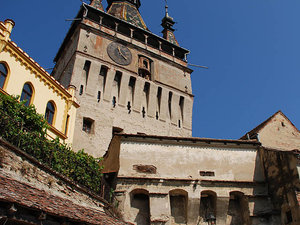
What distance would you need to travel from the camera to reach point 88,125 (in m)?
24.5

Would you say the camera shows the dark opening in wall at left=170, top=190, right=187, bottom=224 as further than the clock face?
No

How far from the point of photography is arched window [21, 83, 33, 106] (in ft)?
53.1

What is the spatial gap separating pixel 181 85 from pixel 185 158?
16.0 meters

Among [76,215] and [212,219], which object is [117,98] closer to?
[212,219]

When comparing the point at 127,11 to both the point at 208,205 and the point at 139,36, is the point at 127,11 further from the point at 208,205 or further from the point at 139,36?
the point at 208,205

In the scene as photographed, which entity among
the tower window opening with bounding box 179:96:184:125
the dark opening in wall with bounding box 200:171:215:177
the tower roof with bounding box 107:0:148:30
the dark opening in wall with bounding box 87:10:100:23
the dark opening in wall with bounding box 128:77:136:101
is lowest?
the dark opening in wall with bounding box 200:171:215:177

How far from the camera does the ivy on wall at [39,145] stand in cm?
1122

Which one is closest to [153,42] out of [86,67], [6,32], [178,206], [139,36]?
[139,36]

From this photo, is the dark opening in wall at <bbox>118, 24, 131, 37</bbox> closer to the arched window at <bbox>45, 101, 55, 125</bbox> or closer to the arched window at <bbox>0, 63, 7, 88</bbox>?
the arched window at <bbox>45, 101, 55, 125</bbox>

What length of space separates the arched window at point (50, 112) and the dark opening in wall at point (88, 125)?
20.6ft

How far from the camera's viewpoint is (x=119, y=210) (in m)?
13.8

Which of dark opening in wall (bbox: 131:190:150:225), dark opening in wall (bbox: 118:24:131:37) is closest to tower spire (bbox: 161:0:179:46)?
dark opening in wall (bbox: 118:24:131:37)

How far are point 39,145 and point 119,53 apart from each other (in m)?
18.1

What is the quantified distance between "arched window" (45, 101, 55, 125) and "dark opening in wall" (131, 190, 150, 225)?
5.97m
